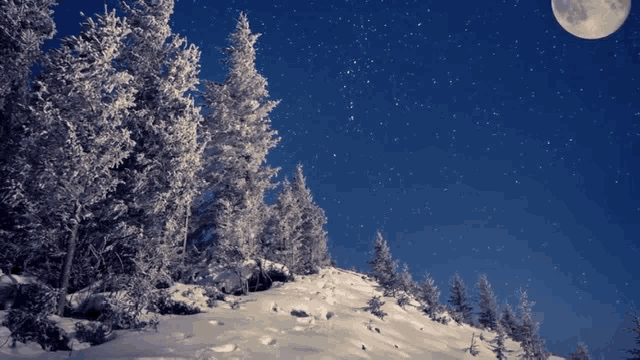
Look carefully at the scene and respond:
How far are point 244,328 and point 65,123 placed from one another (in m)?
8.08

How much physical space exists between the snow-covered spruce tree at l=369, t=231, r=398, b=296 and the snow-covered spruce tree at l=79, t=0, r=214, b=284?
1990 cm

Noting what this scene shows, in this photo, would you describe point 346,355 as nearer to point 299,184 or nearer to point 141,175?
point 141,175

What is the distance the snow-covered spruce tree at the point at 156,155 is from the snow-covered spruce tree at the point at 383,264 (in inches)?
784

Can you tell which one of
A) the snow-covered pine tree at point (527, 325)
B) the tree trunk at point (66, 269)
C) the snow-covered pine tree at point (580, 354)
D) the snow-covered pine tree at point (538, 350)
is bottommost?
the snow-covered pine tree at point (580, 354)

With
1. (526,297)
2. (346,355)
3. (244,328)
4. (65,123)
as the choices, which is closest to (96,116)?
(65,123)

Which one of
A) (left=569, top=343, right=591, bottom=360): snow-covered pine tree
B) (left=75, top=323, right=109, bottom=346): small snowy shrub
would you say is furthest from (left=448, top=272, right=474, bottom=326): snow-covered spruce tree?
(left=75, top=323, right=109, bottom=346): small snowy shrub

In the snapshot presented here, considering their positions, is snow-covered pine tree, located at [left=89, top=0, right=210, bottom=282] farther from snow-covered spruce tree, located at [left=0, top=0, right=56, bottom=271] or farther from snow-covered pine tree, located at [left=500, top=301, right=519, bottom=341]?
snow-covered pine tree, located at [left=500, top=301, right=519, bottom=341]

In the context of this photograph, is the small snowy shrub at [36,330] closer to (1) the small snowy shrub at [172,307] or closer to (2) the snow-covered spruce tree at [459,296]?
(1) the small snowy shrub at [172,307]

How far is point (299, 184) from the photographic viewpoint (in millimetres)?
32875

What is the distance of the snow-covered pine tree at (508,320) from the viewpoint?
37.2m

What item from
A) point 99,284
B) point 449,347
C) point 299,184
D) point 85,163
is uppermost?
point 299,184

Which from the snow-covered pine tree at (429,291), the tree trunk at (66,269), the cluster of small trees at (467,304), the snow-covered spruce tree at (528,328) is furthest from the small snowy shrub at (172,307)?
the snow-covered pine tree at (429,291)

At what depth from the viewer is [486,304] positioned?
40.6 metres

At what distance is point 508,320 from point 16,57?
51.7 meters
